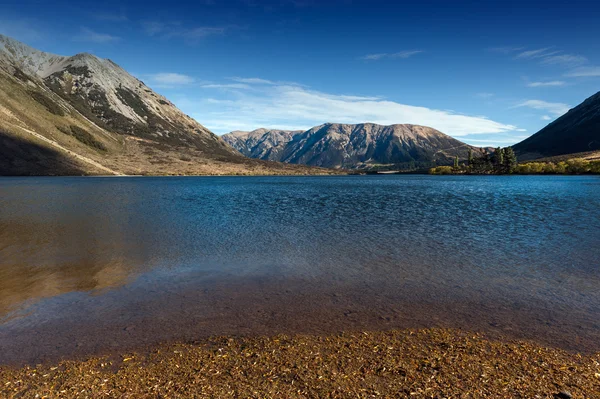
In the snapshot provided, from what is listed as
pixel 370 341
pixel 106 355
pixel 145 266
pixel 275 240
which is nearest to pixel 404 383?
pixel 370 341

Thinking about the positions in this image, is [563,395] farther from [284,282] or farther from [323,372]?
Result: [284,282]

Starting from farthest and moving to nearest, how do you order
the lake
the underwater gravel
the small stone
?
the lake, the underwater gravel, the small stone

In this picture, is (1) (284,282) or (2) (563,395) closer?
(2) (563,395)

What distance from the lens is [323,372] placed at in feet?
34.9

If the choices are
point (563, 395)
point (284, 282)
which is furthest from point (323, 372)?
point (284, 282)

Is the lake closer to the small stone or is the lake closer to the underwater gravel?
the underwater gravel

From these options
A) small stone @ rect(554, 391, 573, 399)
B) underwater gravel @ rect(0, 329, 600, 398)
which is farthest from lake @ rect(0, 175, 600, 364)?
small stone @ rect(554, 391, 573, 399)

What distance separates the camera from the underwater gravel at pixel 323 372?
9.73 meters

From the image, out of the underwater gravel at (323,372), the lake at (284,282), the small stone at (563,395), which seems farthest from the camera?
the lake at (284,282)

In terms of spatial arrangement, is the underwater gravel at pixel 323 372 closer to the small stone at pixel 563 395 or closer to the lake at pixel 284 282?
the small stone at pixel 563 395

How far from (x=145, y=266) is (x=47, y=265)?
23.7 feet

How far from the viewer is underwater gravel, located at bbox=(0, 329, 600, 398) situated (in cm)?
973

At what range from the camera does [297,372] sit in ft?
35.2

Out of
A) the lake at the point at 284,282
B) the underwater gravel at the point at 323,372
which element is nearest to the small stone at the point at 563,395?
the underwater gravel at the point at 323,372
